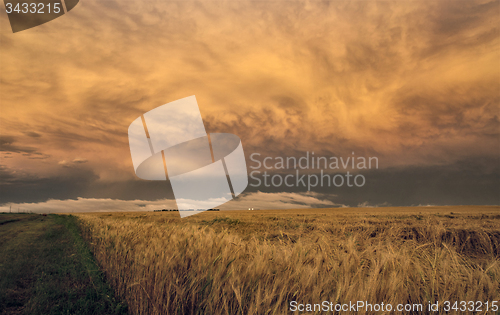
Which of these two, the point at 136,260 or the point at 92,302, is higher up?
the point at 136,260

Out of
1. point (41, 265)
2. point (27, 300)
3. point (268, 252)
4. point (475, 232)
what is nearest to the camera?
point (268, 252)

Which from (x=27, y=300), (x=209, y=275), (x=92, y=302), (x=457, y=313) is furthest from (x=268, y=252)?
(x=27, y=300)

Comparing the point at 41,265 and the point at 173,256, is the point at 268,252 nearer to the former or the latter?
the point at 173,256

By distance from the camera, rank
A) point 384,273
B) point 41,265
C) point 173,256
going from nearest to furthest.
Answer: point 384,273 < point 173,256 < point 41,265

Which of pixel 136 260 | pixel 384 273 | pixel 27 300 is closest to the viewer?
pixel 384 273

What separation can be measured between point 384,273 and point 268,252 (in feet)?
4.29

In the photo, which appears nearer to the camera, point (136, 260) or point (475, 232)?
point (136, 260)

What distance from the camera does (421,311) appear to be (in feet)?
7.12

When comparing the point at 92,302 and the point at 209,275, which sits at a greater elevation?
the point at 209,275

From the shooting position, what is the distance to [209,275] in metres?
2.69

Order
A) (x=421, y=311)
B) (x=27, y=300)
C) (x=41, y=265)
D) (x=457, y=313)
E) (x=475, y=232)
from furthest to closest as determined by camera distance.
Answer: (x=475, y=232) → (x=41, y=265) → (x=27, y=300) → (x=421, y=311) → (x=457, y=313)

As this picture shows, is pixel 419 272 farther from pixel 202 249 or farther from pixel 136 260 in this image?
pixel 136 260

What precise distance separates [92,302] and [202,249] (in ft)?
6.14

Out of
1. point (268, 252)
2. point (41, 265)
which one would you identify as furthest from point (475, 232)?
point (41, 265)
